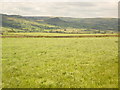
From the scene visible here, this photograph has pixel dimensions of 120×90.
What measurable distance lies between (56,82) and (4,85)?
438 centimetres

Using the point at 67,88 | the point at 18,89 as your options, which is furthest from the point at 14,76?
the point at 67,88

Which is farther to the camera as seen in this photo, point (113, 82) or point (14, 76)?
point (14, 76)

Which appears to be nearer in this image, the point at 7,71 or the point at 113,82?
the point at 113,82

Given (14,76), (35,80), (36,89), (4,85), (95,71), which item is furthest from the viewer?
(95,71)

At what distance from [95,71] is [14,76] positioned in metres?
8.63

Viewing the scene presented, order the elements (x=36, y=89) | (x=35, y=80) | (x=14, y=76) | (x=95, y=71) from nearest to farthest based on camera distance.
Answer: (x=36, y=89), (x=35, y=80), (x=14, y=76), (x=95, y=71)

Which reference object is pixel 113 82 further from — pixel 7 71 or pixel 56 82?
pixel 7 71

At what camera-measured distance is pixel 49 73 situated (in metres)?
16.2

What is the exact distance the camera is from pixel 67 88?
12148mm

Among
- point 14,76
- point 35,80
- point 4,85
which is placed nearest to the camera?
point 4,85

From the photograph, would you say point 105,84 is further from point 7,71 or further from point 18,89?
point 7,71

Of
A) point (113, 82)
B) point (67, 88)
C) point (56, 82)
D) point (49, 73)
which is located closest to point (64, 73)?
point (49, 73)

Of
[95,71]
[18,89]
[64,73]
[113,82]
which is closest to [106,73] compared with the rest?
[95,71]

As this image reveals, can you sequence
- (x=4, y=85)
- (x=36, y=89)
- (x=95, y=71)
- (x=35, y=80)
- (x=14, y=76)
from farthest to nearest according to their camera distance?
(x=95, y=71) < (x=14, y=76) < (x=35, y=80) < (x=4, y=85) < (x=36, y=89)
